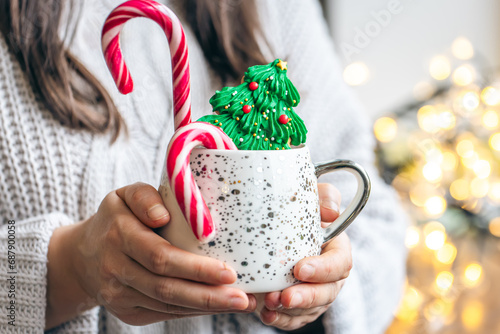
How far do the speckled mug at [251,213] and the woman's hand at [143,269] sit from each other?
0.02 m

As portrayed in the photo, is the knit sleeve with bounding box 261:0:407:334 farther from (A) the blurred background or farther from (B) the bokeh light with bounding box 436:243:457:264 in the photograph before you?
(B) the bokeh light with bounding box 436:243:457:264

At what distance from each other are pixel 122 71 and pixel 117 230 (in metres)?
0.16

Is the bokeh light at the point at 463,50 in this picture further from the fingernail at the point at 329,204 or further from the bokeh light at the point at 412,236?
the fingernail at the point at 329,204

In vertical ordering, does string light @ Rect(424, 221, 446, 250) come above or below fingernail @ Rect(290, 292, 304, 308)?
below

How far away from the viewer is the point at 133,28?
33.4 inches

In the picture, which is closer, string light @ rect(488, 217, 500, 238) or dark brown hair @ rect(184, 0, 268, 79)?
dark brown hair @ rect(184, 0, 268, 79)

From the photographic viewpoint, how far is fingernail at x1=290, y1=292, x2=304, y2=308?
17.1 inches

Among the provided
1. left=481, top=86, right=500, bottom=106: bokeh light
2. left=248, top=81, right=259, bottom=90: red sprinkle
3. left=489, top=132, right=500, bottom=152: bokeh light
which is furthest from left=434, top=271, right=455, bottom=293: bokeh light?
left=248, top=81, right=259, bottom=90: red sprinkle

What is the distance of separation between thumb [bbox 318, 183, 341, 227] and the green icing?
0.34 ft

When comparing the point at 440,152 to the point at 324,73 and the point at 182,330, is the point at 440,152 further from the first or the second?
the point at 182,330

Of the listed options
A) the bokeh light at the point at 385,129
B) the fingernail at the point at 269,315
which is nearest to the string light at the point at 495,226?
the bokeh light at the point at 385,129

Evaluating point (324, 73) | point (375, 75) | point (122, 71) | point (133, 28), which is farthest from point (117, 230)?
point (375, 75)

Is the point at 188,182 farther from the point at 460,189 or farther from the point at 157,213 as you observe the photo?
the point at 460,189

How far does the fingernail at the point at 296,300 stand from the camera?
1.43 ft
